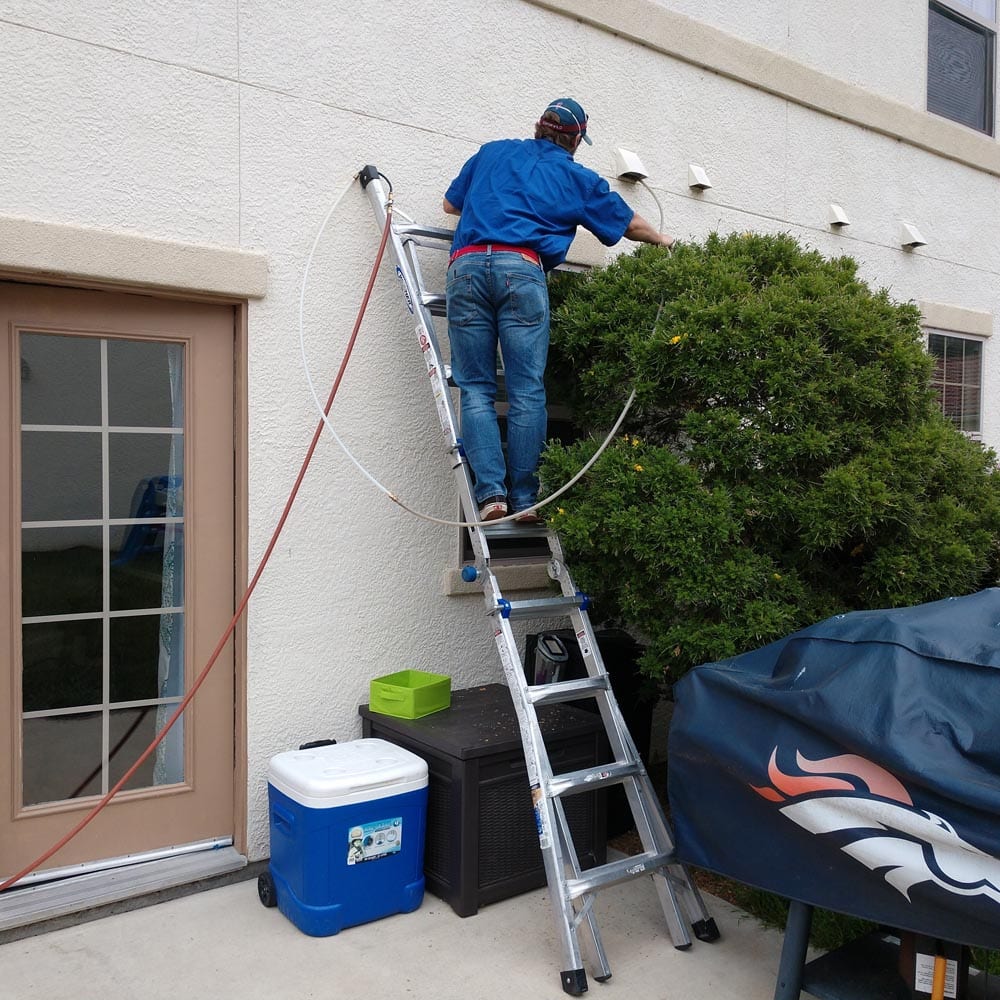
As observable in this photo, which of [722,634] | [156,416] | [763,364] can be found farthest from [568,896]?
[156,416]

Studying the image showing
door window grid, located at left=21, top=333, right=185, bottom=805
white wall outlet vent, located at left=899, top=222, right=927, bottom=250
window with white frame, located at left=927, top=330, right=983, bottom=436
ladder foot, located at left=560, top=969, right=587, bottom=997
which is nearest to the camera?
ladder foot, located at left=560, top=969, right=587, bottom=997

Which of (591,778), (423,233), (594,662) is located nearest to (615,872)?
(591,778)

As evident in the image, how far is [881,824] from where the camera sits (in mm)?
2383

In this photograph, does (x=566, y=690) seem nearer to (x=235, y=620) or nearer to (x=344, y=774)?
(x=344, y=774)

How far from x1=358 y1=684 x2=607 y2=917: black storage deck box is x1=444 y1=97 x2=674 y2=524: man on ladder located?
0.86 m

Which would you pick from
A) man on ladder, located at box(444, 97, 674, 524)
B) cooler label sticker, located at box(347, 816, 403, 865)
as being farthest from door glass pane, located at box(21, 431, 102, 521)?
cooler label sticker, located at box(347, 816, 403, 865)

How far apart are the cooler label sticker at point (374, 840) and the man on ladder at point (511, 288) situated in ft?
3.94

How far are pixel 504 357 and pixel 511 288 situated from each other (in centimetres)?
29

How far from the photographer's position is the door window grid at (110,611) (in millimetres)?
3566

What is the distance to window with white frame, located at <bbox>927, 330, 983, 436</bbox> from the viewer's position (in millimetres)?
7023

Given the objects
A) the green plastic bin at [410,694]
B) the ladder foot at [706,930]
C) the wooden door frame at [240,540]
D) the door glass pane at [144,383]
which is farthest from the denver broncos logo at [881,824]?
the door glass pane at [144,383]

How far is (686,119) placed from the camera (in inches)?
207

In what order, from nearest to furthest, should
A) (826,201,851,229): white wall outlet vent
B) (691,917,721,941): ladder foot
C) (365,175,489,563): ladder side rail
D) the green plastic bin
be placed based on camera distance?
1. (691,917,721,941): ladder foot
2. (365,175,489,563): ladder side rail
3. the green plastic bin
4. (826,201,851,229): white wall outlet vent

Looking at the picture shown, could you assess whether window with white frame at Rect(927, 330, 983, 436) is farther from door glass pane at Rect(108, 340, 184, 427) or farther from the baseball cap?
door glass pane at Rect(108, 340, 184, 427)
